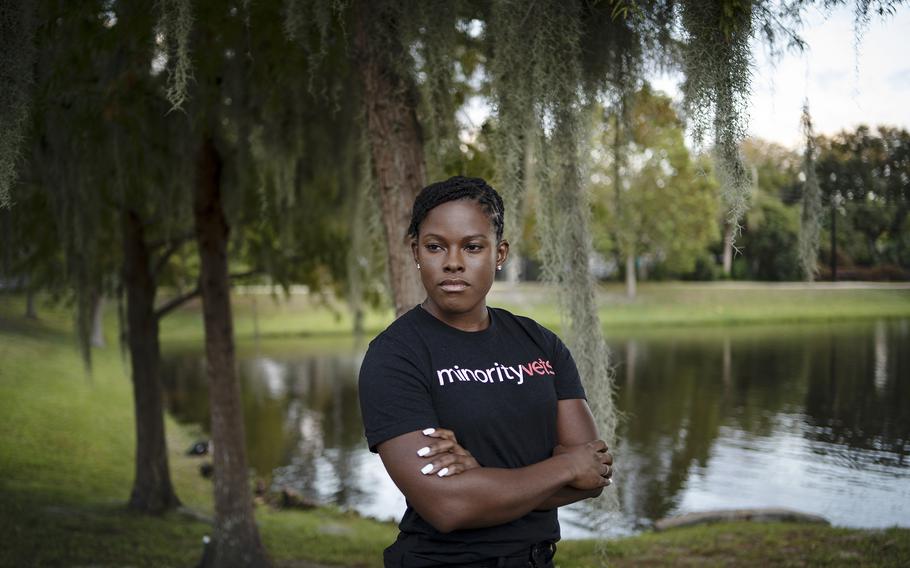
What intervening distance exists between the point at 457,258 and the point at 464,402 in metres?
0.33

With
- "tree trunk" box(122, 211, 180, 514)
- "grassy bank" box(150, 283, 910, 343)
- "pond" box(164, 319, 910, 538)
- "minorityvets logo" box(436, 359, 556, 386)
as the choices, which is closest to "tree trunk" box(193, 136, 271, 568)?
"tree trunk" box(122, 211, 180, 514)

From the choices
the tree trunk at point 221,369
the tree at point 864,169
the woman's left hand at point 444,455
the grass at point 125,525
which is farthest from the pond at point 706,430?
the tree at point 864,169

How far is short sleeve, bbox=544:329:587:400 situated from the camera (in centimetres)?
194

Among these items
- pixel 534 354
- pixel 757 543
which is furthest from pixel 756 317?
pixel 534 354

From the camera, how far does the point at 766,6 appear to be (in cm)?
264

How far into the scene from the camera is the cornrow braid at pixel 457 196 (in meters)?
1.82

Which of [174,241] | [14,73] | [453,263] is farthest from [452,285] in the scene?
[174,241]

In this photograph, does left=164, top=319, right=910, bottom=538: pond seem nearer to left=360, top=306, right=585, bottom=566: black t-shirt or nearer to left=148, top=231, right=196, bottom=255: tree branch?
left=360, top=306, right=585, bottom=566: black t-shirt

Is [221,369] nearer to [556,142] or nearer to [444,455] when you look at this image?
[556,142]

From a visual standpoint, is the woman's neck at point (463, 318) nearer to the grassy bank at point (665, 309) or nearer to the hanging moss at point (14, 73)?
the hanging moss at point (14, 73)

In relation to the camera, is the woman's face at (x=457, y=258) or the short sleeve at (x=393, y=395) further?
the woman's face at (x=457, y=258)

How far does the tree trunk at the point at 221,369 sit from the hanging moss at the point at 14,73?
317 cm

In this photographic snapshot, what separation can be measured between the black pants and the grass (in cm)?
241

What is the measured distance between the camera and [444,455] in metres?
1.65
